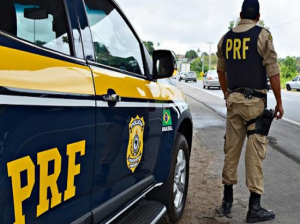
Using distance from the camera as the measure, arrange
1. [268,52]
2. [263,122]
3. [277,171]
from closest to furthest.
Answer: [268,52] → [263,122] → [277,171]

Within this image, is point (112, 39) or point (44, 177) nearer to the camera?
point (44, 177)

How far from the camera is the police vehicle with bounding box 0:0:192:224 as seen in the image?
133 centimetres

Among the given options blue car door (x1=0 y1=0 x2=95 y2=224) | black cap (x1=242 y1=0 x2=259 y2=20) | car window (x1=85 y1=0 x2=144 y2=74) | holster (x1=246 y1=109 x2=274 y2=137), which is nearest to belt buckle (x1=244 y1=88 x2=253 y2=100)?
holster (x1=246 y1=109 x2=274 y2=137)

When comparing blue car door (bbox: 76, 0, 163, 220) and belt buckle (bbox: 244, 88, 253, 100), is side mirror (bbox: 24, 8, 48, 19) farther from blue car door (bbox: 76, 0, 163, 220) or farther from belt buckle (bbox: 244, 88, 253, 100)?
belt buckle (bbox: 244, 88, 253, 100)

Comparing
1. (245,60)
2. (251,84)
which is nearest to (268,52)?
(245,60)

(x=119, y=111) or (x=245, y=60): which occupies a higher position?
(x=245, y=60)

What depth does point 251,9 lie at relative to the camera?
11.2ft

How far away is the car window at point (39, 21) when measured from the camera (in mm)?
1731

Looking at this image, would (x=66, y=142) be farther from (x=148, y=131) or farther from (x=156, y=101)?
(x=156, y=101)

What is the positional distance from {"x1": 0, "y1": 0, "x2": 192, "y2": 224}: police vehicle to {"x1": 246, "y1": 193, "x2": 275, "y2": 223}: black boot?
999 mm

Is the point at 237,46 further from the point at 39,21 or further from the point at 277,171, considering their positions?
the point at 277,171

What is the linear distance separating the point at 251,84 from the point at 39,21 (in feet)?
7.11

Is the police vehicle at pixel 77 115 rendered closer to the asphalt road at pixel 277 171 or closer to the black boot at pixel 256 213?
the black boot at pixel 256 213

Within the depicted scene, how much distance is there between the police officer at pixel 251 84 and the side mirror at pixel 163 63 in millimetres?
904
